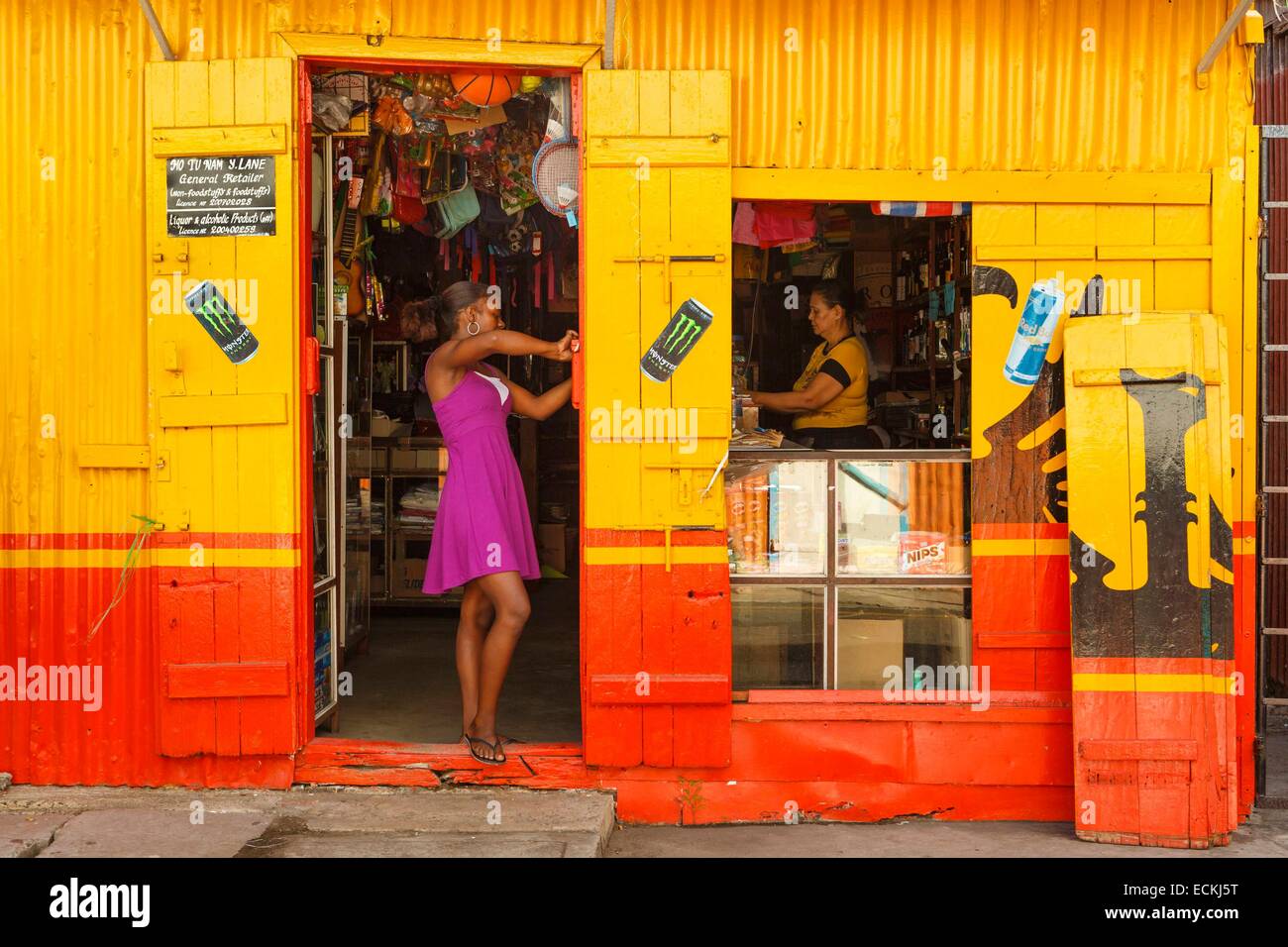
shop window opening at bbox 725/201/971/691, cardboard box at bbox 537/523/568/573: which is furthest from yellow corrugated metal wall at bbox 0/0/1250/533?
cardboard box at bbox 537/523/568/573

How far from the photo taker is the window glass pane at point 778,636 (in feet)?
18.3

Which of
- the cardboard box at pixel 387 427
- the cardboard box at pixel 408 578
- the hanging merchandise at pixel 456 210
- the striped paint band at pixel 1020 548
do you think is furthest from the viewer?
the cardboard box at pixel 408 578

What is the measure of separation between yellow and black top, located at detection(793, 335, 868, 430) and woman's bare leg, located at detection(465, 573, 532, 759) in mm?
1819

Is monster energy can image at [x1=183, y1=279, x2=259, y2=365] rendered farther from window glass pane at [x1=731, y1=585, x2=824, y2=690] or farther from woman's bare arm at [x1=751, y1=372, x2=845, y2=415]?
woman's bare arm at [x1=751, y1=372, x2=845, y2=415]

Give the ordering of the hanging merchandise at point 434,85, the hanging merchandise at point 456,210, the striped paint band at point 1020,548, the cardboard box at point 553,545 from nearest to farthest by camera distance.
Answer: the striped paint band at point 1020,548 → the hanging merchandise at point 434,85 → the hanging merchandise at point 456,210 → the cardboard box at point 553,545

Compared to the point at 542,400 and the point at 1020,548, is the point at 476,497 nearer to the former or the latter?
the point at 542,400

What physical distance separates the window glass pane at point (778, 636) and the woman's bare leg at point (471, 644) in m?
1.14

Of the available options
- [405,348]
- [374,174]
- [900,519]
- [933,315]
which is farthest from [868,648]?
[405,348]

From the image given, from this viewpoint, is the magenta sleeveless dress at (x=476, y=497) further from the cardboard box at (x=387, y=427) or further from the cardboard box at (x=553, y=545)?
the cardboard box at (x=553, y=545)

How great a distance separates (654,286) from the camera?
208 inches

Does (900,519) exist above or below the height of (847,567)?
above

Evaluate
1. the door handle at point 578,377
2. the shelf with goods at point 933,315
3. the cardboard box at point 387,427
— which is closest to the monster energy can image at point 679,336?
the door handle at point 578,377

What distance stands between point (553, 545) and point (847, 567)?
5313 millimetres

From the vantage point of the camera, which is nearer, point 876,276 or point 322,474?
point 322,474
